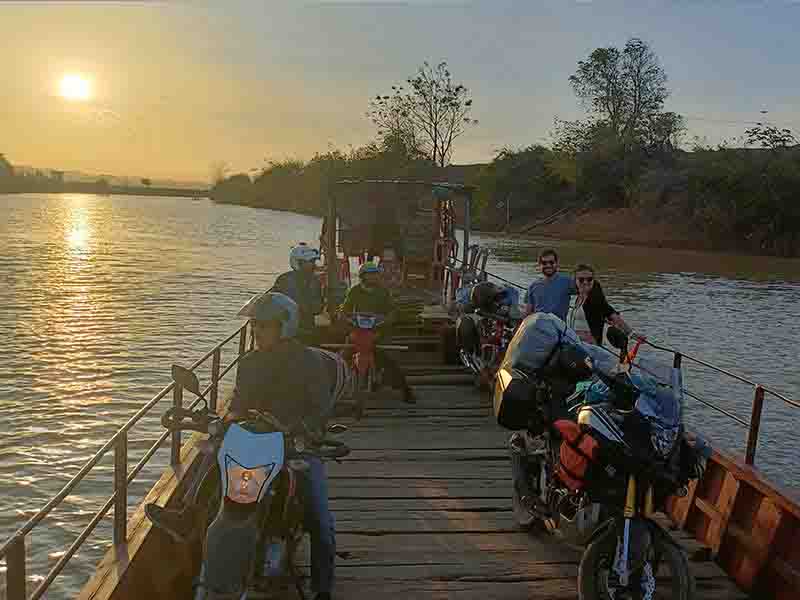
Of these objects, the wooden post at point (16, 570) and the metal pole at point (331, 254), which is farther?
the metal pole at point (331, 254)

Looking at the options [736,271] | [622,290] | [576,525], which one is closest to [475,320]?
[576,525]

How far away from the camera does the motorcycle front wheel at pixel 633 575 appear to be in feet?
13.7

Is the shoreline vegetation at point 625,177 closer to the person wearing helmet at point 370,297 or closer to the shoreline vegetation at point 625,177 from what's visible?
the shoreline vegetation at point 625,177

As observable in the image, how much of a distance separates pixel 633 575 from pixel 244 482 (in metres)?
2.13

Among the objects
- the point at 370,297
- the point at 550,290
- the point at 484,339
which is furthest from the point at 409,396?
the point at 550,290

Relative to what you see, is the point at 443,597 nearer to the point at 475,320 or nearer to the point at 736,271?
the point at 475,320

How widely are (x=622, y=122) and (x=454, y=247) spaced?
2944 inches

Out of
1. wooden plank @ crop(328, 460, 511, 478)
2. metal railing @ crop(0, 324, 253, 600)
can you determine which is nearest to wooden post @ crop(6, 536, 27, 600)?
metal railing @ crop(0, 324, 253, 600)

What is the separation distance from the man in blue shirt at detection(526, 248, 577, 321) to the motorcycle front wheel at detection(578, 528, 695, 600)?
15.7 feet

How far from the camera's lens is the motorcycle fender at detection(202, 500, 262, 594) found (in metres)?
3.60

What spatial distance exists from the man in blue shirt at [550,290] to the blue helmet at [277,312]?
4.94 metres

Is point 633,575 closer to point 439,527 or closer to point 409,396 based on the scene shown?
point 439,527

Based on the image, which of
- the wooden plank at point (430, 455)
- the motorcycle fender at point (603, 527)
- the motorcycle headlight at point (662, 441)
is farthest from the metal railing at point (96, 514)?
the motorcycle headlight at point (662, 441)

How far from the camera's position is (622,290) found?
35594 mm
